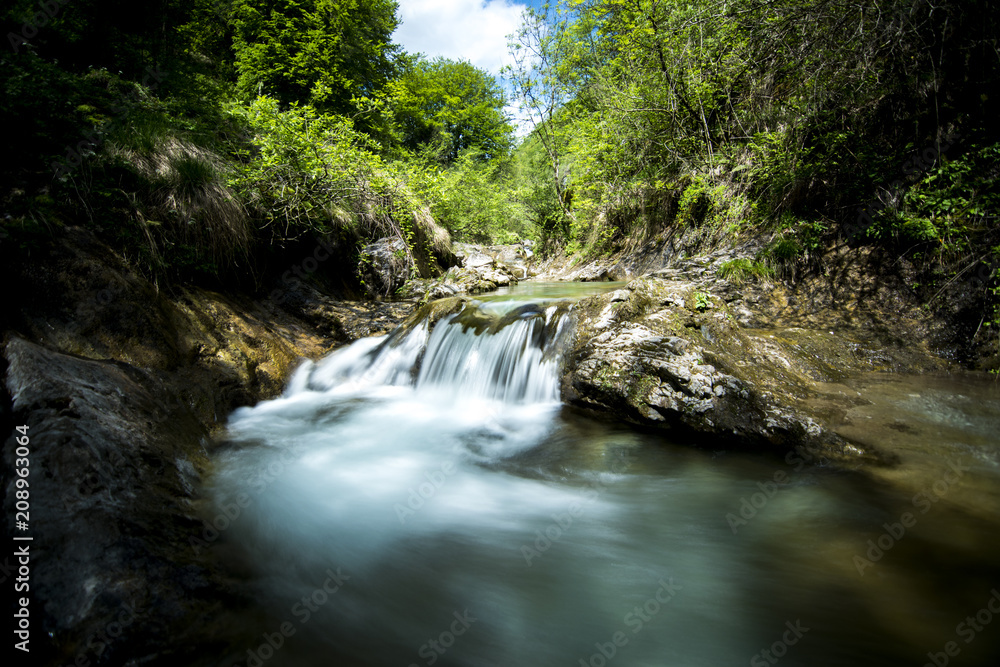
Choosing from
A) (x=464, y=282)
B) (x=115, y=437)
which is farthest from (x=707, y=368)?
(x=464, y=282)

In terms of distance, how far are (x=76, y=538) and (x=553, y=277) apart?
13315mm

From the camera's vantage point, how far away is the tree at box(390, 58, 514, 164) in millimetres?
23391

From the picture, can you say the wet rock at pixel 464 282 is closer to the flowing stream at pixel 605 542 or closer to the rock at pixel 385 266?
the rock at pixel 385 266

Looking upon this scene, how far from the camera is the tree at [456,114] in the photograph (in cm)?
2339

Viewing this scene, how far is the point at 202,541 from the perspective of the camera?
2.34 m

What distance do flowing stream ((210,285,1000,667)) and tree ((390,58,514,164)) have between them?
Answer: 2159 centimetres

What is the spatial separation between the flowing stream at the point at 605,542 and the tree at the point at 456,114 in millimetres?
21585

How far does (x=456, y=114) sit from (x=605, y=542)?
26.9 m

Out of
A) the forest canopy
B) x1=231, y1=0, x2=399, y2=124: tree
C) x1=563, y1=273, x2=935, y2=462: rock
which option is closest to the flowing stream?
x1=563, y1=273, x2=935, y2=462: rock

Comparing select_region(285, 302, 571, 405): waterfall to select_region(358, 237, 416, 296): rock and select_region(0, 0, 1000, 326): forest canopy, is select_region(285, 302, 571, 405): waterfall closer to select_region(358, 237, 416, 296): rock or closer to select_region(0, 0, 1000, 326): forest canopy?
select_region(358, 237, 416, 296): rock

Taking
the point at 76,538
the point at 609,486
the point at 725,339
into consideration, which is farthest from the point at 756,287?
the point at 76,538

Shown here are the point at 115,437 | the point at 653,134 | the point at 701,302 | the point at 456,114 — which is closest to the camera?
the point at 115,437

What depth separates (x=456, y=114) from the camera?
25000 millimetres

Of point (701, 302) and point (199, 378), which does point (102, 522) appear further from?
point (701, 302)
